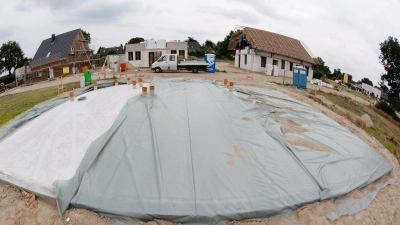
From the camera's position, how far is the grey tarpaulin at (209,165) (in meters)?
5.29

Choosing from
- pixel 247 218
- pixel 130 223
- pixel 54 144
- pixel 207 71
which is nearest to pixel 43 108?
pixel 54 144

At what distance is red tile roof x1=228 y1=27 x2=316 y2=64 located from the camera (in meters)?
31.9

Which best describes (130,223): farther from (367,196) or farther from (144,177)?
(367,196)

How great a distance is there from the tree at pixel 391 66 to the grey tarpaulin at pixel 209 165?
94.8 feet


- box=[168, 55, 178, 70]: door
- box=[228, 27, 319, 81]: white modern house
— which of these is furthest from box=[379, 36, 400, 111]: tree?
box=[168, 55, 178, 70]: door

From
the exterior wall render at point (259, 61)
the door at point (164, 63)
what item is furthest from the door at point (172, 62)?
the exterior wall render at point (259, 61)

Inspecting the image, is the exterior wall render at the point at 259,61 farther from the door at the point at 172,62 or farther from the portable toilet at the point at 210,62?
the door at the point at 172,62

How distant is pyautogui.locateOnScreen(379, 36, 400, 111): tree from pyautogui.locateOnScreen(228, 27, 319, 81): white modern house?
24.0ft

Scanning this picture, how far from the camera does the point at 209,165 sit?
6207 millimetres

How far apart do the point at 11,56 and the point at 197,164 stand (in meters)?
53.2

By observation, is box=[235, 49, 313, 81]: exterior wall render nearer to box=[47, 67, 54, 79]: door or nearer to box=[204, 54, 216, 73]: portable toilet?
box=[204, 54, 216, 73]: portable toilet

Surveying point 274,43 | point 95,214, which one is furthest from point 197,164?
point 274,43

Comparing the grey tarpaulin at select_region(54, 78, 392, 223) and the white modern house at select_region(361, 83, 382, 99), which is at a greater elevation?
the grey tarpaulin at select_region(54, 78, 392, 223)

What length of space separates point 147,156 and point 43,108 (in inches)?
273
